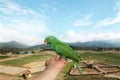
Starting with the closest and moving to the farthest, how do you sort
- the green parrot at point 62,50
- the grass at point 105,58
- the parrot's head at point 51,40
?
the green parrot at point 62,50 < the parrot's head at point 51,40 < the grass at point 105,58

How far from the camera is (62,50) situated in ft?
8.16

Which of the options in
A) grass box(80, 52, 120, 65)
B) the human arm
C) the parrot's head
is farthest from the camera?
grass box(80, 52, 120, 65)

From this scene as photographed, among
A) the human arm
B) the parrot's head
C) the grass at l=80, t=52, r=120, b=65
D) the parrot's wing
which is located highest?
the parrot's head

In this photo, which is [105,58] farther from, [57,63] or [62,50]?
[57,63]

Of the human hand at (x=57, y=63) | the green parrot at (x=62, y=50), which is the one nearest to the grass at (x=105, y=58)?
the green parrot at (x=62, y=50)

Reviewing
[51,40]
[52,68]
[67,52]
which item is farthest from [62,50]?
[52,68]

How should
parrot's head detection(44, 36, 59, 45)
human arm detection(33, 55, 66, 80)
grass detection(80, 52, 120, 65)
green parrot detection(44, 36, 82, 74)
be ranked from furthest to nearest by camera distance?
grass detection(80, 52, 120, 65)
parrot's head detection(44, 36, 59, 45)
green parrot detection(44, 36, 82, 74)
human arm detection(33, 55, 66, 80)

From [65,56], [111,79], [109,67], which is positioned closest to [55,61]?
[65,56]

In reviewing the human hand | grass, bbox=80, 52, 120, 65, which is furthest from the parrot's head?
grass, bbox=80, 52, 120, 65

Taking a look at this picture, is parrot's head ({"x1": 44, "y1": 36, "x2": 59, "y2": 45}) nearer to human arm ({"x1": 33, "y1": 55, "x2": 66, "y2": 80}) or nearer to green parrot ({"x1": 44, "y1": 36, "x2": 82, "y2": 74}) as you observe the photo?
green parrot ({"x1": 44, "y1": 36, "x2": 82, "y2": 74})

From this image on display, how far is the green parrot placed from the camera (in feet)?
7.98

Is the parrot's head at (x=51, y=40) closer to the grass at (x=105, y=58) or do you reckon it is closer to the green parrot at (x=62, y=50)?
the green parrot at (x=62, y=50)

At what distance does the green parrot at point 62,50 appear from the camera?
2.43 meters

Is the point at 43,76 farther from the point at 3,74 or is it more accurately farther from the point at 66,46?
the point at 3,74
